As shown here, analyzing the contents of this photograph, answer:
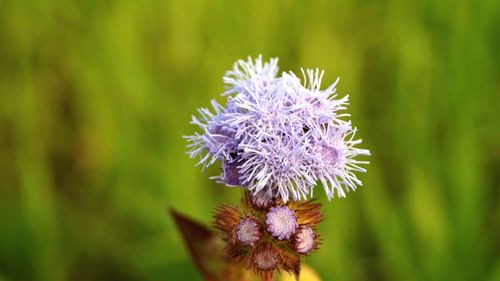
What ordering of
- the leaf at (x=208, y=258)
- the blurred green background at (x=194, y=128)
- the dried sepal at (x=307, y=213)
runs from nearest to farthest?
1. the dried sepal at (x=307, y=213)
2. the leaf at (x=208, y=258)
3. the blurred green background at (x=194, y=128)

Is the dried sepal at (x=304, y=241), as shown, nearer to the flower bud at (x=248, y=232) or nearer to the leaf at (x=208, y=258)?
the flower bud at (x=248, y=232)

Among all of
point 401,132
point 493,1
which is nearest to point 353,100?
point 401,132

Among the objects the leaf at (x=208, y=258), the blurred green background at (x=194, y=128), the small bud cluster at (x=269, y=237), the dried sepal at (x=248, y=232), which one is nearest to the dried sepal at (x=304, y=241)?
the small bud cluster at (x=269, y=237)

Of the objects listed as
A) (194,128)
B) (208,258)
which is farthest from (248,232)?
(194,128)

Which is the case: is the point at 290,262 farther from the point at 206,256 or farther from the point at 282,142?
the point at 206,256

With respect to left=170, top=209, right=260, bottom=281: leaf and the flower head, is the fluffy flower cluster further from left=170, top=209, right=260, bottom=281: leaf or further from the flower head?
left=170, top=209, right=260, bottom=281: leaf

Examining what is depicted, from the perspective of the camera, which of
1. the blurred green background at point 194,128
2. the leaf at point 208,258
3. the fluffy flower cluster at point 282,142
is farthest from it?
the blurred green background at point 194,128

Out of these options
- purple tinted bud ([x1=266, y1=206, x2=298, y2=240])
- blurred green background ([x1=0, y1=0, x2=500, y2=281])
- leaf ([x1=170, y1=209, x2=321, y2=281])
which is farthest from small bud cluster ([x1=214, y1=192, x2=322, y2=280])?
blurred green background ([x1=0, y1=0, x2=500, y2=281])
